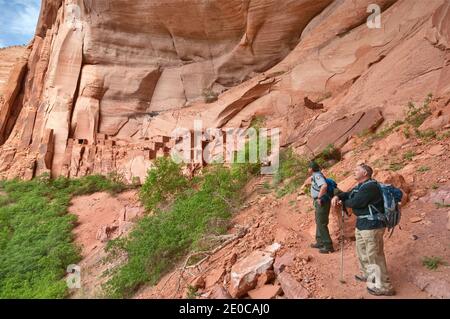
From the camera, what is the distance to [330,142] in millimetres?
7996

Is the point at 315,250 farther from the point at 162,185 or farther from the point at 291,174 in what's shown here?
the point at 162,185

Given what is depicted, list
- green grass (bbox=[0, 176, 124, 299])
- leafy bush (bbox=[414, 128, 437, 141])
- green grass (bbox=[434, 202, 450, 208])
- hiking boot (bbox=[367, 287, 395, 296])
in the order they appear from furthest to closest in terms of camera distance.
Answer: green grass (bbox=[0, 176, 124, 299])
leafy bush (bbox=[414, 128, 437, 141])
green grass (bbox=[434, 202, 450, 208])
hiking boot (bbox=[367, 287, 395, 296])

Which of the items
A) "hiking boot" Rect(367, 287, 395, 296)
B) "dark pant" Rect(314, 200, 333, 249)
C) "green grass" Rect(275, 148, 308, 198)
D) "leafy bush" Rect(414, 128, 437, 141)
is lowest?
"hiking boot" Rect(367, 287, 395, 296)

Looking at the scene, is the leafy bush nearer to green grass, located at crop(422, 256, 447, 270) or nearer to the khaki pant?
green grass, located at crop(422, 256, 447, 270)

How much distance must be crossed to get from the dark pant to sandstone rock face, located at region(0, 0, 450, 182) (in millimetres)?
5002

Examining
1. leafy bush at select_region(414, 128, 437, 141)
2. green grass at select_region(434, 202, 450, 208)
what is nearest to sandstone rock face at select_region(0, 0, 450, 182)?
leafy bush at select_region(414, 128, 437, 141)

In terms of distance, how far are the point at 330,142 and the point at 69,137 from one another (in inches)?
440

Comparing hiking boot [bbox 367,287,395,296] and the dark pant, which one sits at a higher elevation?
the dark pant

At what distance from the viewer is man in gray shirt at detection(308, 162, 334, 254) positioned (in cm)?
432
